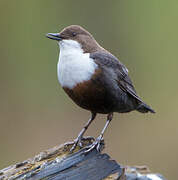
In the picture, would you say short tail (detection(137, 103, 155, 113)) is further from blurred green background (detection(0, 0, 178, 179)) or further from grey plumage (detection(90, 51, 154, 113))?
blurred green background (detection(0, 0, 178, 179))

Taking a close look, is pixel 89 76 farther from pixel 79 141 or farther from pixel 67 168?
pixel 67 168

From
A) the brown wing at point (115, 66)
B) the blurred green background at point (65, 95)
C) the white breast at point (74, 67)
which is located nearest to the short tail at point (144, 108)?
the brown wing at point (115, 66)

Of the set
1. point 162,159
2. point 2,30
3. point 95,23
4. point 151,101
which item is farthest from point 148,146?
point 2,30

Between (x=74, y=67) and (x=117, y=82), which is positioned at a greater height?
(x=74, y=67)

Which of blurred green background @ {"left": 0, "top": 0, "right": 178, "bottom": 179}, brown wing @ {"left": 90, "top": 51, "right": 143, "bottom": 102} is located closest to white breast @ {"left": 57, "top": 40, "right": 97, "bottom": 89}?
brown wing @ {"left": 90, "top": 51, "right": 143, "bottom": 102}

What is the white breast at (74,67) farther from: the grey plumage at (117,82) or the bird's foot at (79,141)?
the bird's foot at (79,141)

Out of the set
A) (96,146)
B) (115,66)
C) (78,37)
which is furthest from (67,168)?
(78,37)

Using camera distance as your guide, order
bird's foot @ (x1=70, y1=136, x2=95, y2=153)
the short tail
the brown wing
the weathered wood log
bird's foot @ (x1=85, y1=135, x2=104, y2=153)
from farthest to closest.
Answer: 1. the short tail
2. the brown wing
3. bird's foot @ (x1=70, y1=136, x2=95, y2=153)
4. bird's foot @ (x1=85, y1=135, x2=104, y2=153)
5. the weathered wood log

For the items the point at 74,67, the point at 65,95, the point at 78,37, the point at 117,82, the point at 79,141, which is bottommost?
the point at 65,95
